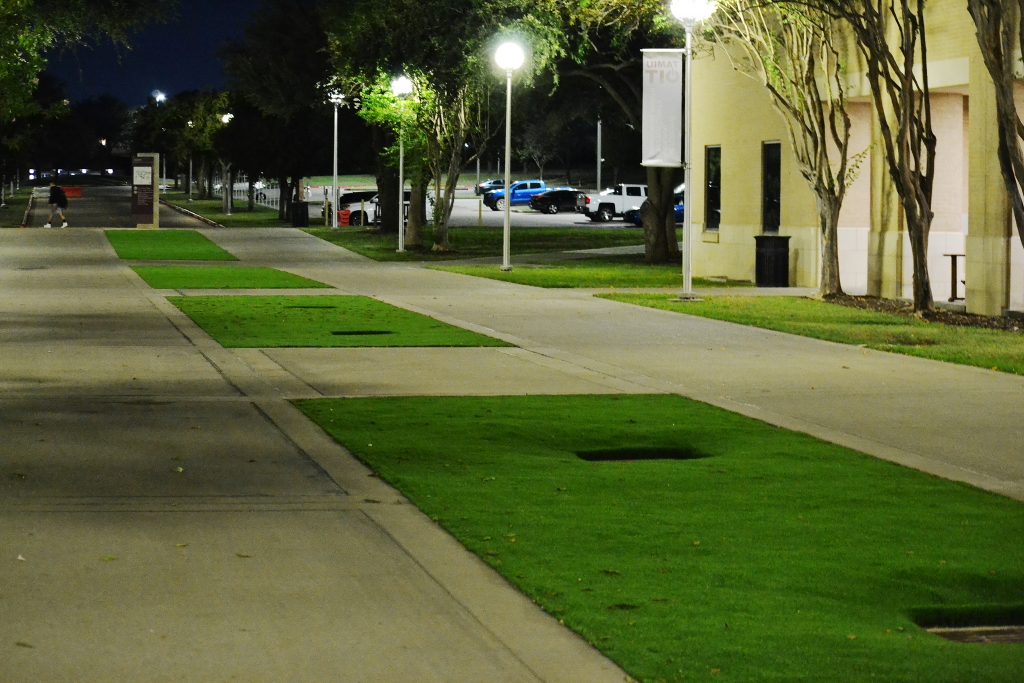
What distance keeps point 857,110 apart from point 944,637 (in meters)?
25.0

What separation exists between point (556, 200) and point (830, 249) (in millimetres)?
58060

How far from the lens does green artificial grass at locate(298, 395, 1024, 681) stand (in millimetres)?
6188

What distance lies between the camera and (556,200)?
8575 cm

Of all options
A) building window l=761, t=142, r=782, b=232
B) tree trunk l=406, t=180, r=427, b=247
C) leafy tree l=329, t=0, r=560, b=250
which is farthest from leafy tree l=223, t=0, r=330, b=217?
building window l=761, t=142, r=782, b=232

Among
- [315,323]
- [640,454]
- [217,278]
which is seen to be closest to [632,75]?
[217,278]

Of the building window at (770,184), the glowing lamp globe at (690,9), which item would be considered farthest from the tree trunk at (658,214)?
the glowing lamp globe at (690,9)

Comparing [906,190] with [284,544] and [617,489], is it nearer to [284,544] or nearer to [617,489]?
[617,489]

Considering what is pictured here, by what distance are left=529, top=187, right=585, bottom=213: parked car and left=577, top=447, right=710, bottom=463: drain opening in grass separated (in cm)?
7464

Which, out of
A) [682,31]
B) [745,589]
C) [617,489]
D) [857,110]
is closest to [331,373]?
[617,489]

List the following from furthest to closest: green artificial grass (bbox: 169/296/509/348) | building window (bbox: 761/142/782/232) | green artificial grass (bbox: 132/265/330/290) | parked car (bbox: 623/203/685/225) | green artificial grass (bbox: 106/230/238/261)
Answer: parked car (bbox: 623/203/685/225), green artificial grass (bbox: 106/230/238/261), building window (bbox: 761/142/782/232), green artificial grass (bbox: 132/265/330/290), green artificial grass (bbox: 169/296/509/348)

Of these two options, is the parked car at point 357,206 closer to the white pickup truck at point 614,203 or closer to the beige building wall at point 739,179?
the white pickup truck at point 614,203

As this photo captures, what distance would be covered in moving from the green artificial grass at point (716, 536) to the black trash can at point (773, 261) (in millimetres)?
19387

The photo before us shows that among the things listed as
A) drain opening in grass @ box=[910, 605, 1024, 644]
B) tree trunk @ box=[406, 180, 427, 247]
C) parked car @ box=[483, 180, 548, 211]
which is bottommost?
drain opening in grass @ box=[910, 605, 1024, 644]

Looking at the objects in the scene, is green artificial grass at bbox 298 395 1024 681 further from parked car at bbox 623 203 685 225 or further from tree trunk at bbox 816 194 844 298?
parked car at bbox 623 203 685 225
